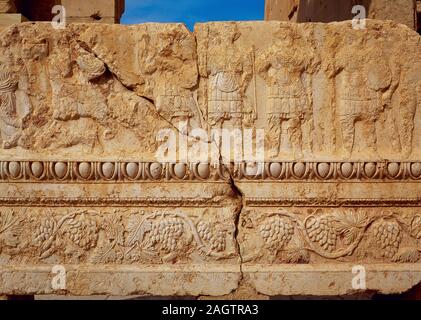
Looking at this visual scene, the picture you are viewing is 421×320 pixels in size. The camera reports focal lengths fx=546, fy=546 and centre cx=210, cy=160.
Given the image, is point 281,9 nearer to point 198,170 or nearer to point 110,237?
point 198,170

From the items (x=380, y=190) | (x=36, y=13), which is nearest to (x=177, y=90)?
(x=380, y=190)

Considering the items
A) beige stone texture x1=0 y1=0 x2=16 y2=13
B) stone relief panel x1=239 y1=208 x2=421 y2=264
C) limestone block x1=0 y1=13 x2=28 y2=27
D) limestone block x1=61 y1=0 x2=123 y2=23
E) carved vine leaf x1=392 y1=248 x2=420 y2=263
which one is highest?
limestone block x1=61 y1=0 x2=123 y2=23

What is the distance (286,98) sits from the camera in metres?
3.28

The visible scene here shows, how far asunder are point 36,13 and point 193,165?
4.24m

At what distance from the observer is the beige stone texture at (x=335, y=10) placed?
14.5 feet

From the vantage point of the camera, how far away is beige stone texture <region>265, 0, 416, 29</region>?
4.41 metres

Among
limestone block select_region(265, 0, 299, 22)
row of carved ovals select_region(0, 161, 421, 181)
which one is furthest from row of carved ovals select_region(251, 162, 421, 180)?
limestone block select_region(265, 0, 299, 22)

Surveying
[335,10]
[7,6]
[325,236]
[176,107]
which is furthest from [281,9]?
[325,236]

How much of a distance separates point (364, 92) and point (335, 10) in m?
2.38

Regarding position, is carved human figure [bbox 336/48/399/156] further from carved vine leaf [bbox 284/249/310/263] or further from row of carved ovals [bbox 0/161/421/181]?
carved vine leaf [bbox 284/249/310/263]

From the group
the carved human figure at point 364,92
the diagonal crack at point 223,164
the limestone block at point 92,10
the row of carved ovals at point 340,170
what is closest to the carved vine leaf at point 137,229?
the diagonal crack at point 223,164

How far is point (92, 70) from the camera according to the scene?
127 inches

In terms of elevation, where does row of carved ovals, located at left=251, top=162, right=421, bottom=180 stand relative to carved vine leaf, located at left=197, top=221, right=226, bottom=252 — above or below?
above

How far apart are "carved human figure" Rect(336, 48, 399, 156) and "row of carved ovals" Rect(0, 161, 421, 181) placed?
0.14m
